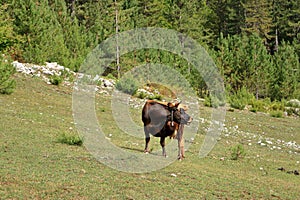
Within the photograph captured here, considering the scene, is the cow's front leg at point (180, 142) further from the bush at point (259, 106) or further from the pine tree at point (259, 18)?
the pine tree at point (259, 18)

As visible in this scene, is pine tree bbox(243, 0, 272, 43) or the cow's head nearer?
the cow's head

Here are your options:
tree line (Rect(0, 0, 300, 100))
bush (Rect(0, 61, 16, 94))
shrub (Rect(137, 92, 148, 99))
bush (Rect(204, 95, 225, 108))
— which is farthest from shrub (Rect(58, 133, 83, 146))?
bush (Rect(204, 95, 225, 108))

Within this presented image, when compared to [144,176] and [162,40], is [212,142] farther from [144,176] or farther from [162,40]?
[162,40]

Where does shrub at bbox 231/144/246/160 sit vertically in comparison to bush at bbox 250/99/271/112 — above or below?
above

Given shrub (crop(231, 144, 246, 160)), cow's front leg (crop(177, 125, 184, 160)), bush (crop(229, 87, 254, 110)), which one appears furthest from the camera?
bush (crop(229, 87, 254, 110))

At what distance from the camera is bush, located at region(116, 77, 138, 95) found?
34.0 metres

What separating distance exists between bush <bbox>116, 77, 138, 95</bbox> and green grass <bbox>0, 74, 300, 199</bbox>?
11294mm

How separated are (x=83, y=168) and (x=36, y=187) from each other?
6.53ft

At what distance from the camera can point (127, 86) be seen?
114 ft

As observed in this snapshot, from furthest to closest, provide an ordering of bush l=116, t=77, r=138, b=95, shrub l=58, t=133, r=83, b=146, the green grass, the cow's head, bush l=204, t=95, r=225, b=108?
1. bush l=204, t=95, r=225, b=108
2. bush l=116, t=77, r=138, b=95
3. shrub l=58, t=133, r=83, b=146
4. the cow's head
5. the green grass

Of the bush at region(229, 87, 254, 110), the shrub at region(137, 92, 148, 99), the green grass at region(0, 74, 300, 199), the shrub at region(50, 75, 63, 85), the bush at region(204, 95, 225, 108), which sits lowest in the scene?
the bush at region(229, 87, 254, 110)

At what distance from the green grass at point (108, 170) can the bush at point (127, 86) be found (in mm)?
11294

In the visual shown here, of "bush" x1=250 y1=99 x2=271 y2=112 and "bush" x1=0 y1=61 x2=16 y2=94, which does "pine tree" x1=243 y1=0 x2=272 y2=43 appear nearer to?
"bush" x1=250 y1=99 x2=271 y2=112

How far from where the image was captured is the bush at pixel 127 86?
111 ft
